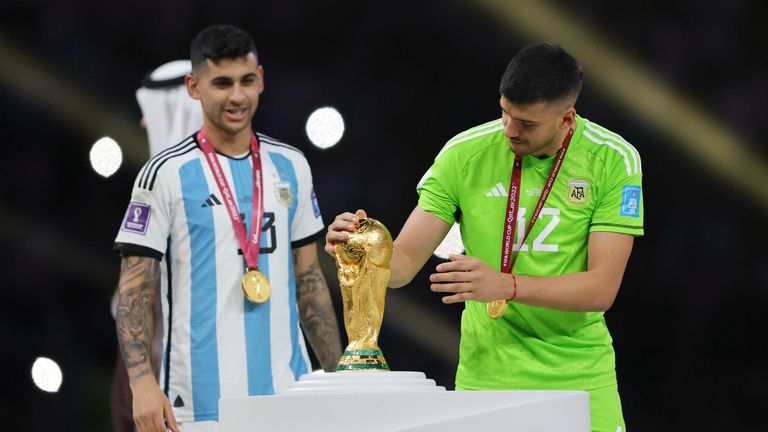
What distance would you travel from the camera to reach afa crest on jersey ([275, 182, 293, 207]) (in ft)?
10.1

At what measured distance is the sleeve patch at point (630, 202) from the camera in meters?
2.53

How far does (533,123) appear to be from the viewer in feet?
8.02

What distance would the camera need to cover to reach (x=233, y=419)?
1.82 meters

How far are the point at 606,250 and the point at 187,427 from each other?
1162mm

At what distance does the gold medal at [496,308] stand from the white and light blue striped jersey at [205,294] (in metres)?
0.76

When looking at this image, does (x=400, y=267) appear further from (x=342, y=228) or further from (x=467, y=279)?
(x=342, y=228)

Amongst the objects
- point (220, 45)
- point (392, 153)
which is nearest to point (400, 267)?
point (220, 45)

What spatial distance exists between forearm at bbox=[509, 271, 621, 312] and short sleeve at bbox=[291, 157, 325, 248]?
0.95 meters

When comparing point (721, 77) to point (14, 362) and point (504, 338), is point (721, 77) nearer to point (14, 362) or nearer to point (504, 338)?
point (504, 338)

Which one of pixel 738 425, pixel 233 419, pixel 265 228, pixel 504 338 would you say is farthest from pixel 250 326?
pixel 738 425

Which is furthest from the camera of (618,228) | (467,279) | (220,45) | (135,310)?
(220,45)

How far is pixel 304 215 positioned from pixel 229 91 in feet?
1.28

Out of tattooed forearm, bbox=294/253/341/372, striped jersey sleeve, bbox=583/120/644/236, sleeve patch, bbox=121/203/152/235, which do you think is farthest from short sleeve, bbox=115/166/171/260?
striped jersey sleeve, bbox=583/120/644/236

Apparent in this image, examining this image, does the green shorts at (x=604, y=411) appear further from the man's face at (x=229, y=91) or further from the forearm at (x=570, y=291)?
the man's face at (x=229, y=91)
